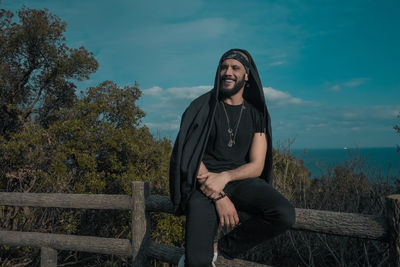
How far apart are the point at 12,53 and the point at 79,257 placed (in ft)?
28.6

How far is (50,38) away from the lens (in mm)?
12156

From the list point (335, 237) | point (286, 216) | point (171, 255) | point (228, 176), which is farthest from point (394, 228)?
point (335, 237)

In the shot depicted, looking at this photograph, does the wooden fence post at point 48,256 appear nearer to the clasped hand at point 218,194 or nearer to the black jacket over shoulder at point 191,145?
the black jacket over shoulder at point 191,145

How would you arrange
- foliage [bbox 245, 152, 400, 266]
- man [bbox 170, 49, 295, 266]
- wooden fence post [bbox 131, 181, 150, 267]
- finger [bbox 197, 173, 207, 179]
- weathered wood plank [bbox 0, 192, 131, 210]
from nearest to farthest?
man [bbox 170, 49, 295, 266] < finger [bbox 197, 173, 207, 179] < wooden fence post [bbox 131, 181, 150, 267] < weathered wood plank [bbox 0, 192, 131, 210] < foliage [bbox 245, 152, 400, 266]

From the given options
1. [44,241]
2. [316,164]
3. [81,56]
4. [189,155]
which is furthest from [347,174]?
[81,56]

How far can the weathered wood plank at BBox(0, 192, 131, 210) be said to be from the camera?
370 centimetres

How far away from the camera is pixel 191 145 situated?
270 centimetres

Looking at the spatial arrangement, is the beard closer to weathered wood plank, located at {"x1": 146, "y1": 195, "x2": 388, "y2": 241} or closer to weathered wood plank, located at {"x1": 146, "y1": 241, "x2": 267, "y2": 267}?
weathered wood plank, located at {"x1": 146, "y1": 195, "x2": 388, "y2": 241}

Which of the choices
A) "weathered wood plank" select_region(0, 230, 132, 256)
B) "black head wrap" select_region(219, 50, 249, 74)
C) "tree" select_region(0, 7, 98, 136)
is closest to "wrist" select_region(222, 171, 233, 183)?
"black head wrap" select_region(219, 50, 249, 74)

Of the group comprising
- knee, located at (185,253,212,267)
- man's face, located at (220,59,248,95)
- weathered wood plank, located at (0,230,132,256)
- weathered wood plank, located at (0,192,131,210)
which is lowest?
weathered wood plank, located at (0,230,132,256)

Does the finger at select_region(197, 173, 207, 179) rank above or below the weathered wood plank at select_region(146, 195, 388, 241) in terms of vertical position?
above

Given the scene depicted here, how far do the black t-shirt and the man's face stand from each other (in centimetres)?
20

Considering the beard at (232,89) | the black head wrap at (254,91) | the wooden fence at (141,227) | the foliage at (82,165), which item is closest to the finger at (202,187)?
the black head wrap at (254,91)

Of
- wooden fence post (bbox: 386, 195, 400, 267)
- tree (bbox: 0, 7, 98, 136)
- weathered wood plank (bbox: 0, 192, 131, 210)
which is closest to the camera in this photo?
wooden fence post (bbox: 386, 195, 400, 267)
